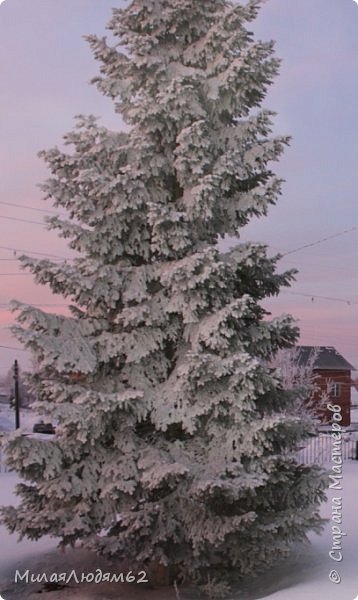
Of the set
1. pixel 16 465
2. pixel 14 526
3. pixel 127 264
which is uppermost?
pixel 127 264

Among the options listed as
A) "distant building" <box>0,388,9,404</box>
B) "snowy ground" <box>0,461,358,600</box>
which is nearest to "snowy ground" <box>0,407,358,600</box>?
Answer: "snowy ground" <box>0,461,358,600</box>

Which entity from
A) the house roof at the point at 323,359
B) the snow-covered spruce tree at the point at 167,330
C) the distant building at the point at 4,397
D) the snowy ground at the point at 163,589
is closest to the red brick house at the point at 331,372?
the house roof at the point at 323,359

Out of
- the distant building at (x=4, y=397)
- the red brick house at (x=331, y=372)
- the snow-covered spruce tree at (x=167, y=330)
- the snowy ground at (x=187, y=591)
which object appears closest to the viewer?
the snowy ground at (x=187, y=591)

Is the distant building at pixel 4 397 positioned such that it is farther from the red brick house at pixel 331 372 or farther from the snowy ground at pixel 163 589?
the red brick house at pixel 331 372

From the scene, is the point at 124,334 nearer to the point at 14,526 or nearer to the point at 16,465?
the point at 16,465

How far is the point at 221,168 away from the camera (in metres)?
5.45

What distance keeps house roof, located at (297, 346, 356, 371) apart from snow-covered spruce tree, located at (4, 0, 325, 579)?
6817 mm

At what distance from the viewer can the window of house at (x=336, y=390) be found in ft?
41.8

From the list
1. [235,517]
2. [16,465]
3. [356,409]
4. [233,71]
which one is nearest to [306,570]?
[235,517]

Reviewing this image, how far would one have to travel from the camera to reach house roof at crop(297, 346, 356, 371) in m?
12.5

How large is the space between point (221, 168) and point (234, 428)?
219 cm

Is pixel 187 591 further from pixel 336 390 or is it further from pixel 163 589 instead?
pixel 336 390

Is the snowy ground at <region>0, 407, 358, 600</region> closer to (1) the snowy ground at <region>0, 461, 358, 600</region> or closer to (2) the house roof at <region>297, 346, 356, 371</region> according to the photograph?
(1) the snowy ground at <region>0, 461, 358, 600</region>

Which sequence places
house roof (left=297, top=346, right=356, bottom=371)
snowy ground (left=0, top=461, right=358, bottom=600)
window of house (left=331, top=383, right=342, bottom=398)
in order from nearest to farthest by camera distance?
snowy ground (left=0, top=461, right=358, bottom=600)
house roof (left=297, top=346, right=356, bottom=371)
window of house (left=331, top=383, right=342, bottom=398)
